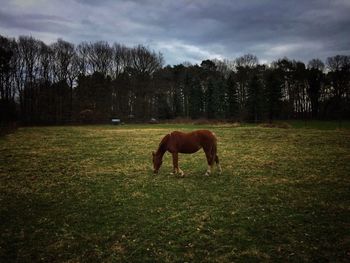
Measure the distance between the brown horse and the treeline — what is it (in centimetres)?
4439

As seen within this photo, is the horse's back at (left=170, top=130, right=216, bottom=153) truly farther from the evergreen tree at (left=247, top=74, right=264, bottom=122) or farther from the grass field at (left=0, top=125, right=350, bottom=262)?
the evergreen tree at (left=247, top=74, right=264, bottom=122)

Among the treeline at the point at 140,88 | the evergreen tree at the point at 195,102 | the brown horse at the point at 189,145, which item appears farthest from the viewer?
the evergreen tree at the point at 195,102

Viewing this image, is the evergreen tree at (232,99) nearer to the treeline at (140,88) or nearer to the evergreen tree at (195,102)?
the treeline at (140,88)

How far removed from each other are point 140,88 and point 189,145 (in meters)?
60.9

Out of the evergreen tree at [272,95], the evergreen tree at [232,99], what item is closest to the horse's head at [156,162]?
the evergreen tree at [272,95]

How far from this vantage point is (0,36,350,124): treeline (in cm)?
6019

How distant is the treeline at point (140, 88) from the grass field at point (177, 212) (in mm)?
44947

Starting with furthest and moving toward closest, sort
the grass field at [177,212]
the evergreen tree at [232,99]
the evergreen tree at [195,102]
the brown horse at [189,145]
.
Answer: the evergreen tree at [195,102]
the evergreen tree at [232,99]
the brown horse at [189,145]
the grass field at [177,212]

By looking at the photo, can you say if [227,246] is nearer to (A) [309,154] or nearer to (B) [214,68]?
(A) [309,154]

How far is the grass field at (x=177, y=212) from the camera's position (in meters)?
5.68

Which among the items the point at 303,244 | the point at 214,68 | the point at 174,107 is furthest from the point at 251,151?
the point at 214,68

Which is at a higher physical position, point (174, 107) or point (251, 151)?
point (174, 107)

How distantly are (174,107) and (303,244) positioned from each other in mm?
72791

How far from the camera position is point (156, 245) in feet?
19.6
